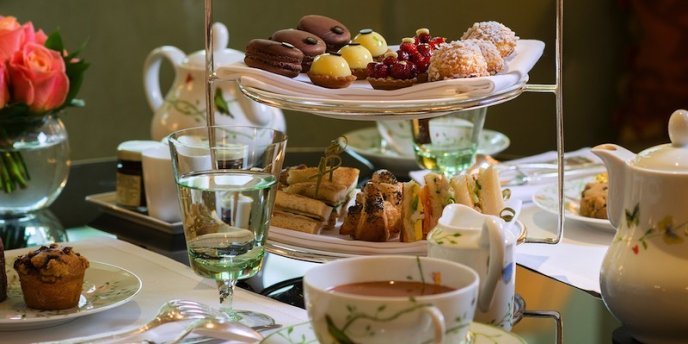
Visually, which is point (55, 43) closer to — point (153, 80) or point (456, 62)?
point (153, 80)

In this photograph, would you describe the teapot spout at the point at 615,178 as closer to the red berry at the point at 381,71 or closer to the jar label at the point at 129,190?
the red berry at the point at 381,71

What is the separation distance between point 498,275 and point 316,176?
0.31 meters

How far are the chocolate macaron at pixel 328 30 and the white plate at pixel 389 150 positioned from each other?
454mm

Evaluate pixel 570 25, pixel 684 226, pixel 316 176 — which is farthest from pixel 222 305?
pixel 570 25

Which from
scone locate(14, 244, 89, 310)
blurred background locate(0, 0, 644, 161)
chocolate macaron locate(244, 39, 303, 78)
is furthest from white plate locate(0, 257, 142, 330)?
blurred background locate(0, 0, 644, 161)

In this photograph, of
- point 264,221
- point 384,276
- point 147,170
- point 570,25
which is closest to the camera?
point 384,276

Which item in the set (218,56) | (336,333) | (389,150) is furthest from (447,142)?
(336,333)

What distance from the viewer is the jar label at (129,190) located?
56.5 inches

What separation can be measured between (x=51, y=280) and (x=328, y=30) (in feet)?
1.43

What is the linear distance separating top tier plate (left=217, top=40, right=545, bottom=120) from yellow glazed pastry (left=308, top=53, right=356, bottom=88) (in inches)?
0.5

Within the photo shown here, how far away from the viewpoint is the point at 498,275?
857mm

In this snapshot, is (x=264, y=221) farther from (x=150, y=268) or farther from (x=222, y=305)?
(x=150, y=268)

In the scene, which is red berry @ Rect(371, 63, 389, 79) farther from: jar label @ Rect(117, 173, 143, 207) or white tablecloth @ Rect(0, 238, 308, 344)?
jar label @ Rect(117, 173, 143, 207)

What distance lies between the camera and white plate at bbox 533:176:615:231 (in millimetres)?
1269
